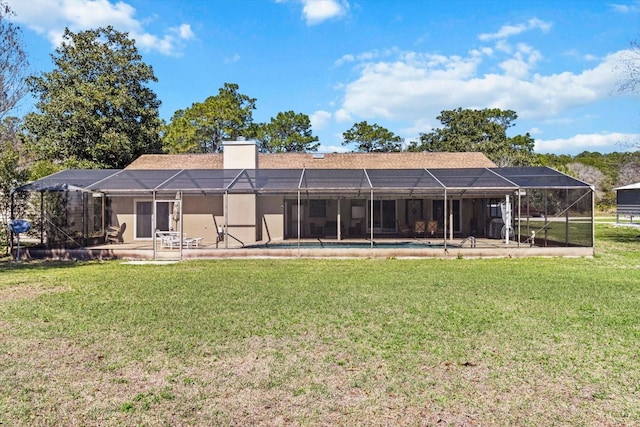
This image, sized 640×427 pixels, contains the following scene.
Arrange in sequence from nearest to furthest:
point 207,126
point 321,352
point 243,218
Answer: point 321,352, point 243,218, point 207,126

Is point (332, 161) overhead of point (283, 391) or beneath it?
overhead

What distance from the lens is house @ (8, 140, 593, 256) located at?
15.2 meters

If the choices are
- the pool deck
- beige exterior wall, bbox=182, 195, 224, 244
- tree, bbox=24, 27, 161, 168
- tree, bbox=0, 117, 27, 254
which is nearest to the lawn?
the pool deck

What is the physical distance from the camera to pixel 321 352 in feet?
16.2

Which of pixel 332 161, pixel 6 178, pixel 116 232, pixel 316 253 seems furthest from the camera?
pixel 332 161

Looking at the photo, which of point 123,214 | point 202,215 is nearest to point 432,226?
point 202,215

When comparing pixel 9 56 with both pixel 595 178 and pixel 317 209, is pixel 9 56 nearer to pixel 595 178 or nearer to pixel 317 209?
pixel 317 209

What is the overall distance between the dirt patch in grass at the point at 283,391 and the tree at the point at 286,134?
124 ft

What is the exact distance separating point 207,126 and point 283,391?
125 feet

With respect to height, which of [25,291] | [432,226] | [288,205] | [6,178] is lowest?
[25,291]

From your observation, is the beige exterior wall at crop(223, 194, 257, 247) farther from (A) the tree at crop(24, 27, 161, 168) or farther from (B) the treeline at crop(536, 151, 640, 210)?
(B) the treeline at crop(536, 151, 640, 210)

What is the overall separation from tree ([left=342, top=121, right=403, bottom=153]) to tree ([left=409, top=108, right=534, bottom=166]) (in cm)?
351

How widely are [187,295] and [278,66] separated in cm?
1947

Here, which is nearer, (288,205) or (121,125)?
(288,205)
